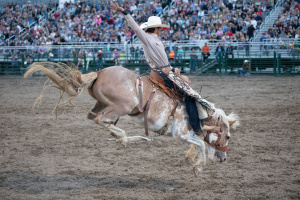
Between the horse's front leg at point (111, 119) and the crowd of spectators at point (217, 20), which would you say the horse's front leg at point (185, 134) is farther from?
the crowd of spectators at point (217, 20)

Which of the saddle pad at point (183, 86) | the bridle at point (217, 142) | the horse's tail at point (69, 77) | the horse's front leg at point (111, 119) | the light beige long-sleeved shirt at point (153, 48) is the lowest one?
the bridle at point (217, 142)

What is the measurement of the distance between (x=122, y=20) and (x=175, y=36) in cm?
558

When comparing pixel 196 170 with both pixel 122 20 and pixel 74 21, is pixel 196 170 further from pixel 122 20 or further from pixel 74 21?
pixel 74 21

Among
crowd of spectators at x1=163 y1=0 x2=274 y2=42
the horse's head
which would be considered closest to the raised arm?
the horse's head

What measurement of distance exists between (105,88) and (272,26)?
18.9m

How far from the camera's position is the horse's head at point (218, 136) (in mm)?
5641

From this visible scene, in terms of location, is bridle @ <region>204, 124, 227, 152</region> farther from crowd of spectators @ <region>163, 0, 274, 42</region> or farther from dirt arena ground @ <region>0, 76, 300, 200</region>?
crowd of spectators @ <region>163, 0, 274, 42</region>

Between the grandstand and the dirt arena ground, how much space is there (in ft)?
31.8

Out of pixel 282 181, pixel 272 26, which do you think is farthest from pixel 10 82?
pixel 282 181

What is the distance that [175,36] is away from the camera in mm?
22312

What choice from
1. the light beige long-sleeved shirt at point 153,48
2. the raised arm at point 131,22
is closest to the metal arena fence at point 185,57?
the light beige long-sleeved shirt at point 153,48

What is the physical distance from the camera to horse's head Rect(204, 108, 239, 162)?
18.5 ft

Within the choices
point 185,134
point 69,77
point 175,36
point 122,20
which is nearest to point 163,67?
point 185,134

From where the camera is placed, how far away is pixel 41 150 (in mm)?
6945
